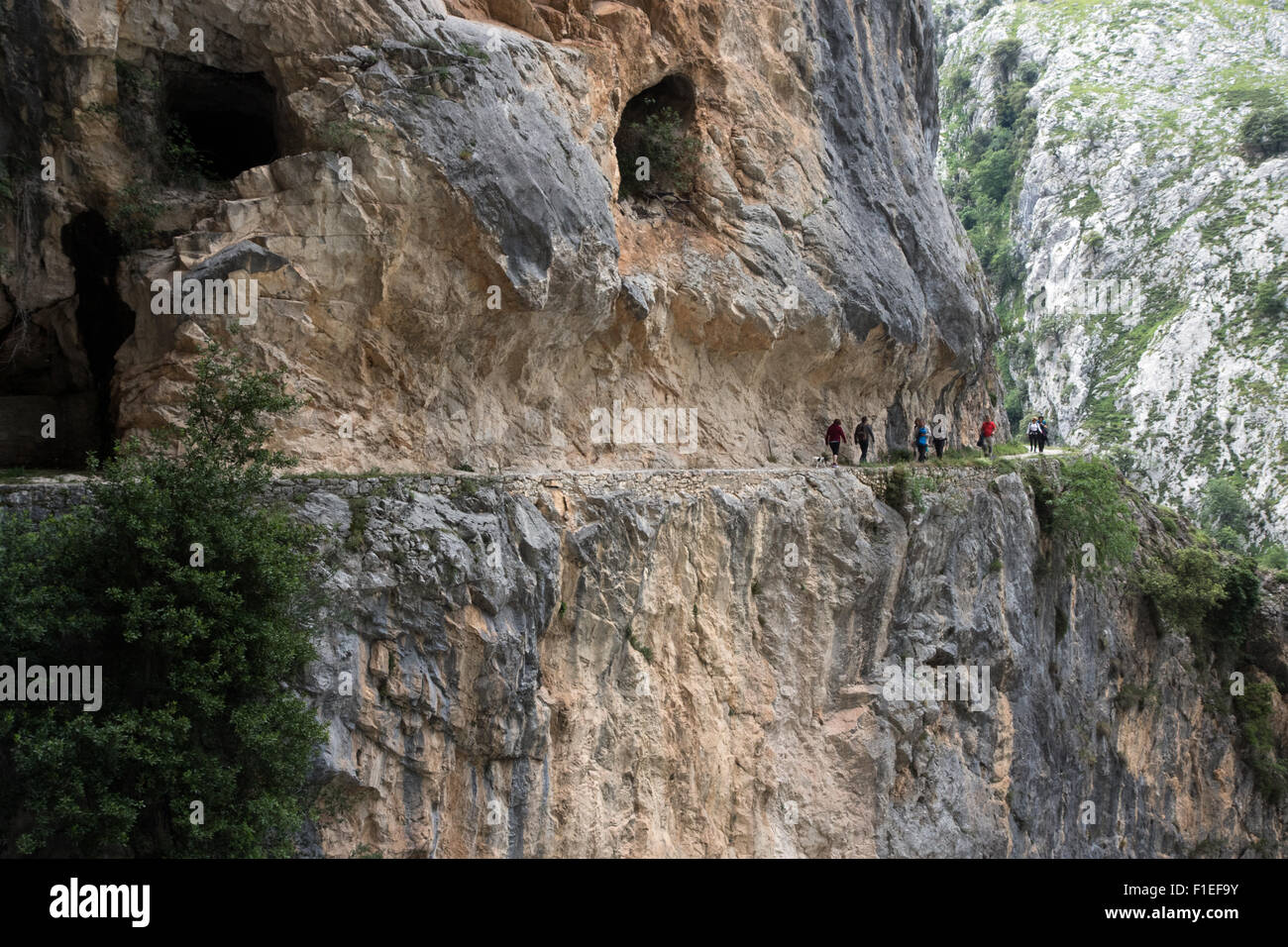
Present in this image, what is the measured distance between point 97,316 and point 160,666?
23.0ft

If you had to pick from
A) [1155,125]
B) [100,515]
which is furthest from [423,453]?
[1155,125]

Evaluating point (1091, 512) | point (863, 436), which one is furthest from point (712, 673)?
point (1091, 512)

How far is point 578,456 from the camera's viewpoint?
17859 mm

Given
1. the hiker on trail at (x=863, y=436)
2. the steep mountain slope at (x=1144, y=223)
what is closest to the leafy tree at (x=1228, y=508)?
the steep mountain slope at (x=1144, y=223)

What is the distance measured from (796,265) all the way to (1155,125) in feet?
200

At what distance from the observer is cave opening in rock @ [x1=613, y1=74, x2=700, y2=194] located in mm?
20797

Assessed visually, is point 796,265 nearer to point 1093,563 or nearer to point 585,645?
point 585,645

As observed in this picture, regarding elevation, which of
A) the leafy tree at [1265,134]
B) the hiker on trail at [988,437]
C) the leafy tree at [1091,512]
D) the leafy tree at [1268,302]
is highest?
the leafy tree at [1265,134]

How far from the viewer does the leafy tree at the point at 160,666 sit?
923 centimetres

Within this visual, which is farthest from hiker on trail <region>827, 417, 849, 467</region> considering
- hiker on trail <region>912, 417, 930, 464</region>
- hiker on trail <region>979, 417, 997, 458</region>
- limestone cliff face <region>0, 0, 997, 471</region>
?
hiker on trail <region>979, 417, 997, 458</region>

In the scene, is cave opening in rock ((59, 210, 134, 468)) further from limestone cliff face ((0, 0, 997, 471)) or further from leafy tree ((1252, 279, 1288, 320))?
leafy tree ((1252, 279, 1288, 320))

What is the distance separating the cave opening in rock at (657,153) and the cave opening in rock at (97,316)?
10026mm

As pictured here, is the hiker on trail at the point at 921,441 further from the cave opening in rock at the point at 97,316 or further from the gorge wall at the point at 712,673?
the cave opening in rock at the point at 97,316

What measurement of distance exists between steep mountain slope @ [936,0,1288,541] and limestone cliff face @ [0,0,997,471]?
148 ft
